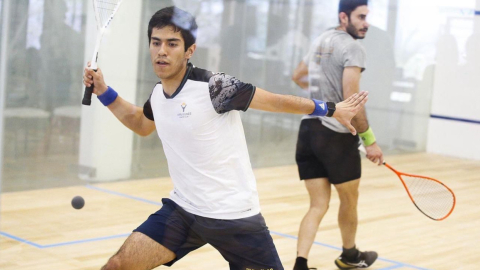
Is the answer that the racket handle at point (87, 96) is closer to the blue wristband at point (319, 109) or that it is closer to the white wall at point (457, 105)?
the blue wristband at point (319, 109)

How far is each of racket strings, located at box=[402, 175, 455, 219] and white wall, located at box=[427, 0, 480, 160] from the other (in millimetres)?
4695

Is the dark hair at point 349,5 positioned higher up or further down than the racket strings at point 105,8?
higher up

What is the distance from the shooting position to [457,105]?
8.24 meters

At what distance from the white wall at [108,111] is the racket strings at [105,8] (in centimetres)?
276

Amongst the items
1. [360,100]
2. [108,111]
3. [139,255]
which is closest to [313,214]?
[360,100]

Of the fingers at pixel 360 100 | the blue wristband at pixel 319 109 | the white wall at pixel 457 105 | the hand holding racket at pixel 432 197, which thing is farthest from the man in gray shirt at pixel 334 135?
the white wall at pixel 457 105

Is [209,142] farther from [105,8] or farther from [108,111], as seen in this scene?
[108,111]

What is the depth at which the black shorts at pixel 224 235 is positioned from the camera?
232 cm

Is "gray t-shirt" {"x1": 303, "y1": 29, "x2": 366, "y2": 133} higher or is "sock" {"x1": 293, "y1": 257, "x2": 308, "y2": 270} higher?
"gray t-shirt" {"x1": 303, "y1": 29, "x2": 366, "y2": 133}

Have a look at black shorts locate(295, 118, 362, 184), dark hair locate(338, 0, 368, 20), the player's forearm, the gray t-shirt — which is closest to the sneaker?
black shorts locate(295, 118, 362, 184)

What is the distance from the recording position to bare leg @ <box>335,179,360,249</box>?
11.3 feet

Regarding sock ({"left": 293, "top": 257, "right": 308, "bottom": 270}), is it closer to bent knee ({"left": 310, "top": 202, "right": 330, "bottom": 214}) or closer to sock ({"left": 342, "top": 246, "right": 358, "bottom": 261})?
Answer: bent knee ({"left": 310, "top": 202, "right": 330, "bottom": 214})

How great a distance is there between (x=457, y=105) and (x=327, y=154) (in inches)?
205

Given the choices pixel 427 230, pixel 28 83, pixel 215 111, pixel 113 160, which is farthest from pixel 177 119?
pixel 113 160
